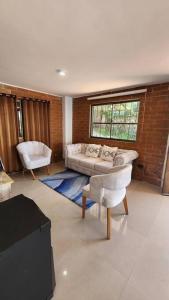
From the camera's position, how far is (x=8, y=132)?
137 inches

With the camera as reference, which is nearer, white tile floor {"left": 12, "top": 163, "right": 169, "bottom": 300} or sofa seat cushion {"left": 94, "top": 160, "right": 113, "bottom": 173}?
white tile floor {"left": 12, "top": 163, "right": 169, "bottom": 300}

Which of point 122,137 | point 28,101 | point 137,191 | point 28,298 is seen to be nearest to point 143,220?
point 137,191

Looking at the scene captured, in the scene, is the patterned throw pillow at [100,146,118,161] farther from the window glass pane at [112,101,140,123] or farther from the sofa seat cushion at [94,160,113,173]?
the window glass pane at [112,101,140,123]

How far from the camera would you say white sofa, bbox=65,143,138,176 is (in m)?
3.08

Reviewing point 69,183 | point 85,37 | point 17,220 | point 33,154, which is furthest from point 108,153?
point 17,220

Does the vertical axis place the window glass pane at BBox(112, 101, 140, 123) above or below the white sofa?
above

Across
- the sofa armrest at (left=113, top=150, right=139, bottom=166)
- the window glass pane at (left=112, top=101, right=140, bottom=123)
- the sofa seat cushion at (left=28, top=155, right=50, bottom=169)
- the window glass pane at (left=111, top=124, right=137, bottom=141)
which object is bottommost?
the sofa seat cushion at (left=28, top=155, right=50, bottom=169)

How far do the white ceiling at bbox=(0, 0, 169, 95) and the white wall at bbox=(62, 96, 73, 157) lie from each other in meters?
2.20

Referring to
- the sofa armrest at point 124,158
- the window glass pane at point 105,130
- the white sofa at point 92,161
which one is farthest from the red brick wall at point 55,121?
the sofa armrest at point 124,158

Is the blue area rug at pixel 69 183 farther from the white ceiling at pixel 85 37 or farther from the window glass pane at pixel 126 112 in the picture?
the white ceiling at pixel 85 37

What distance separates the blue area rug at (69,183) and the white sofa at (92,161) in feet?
0.67

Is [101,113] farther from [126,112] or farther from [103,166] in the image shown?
[103,166]

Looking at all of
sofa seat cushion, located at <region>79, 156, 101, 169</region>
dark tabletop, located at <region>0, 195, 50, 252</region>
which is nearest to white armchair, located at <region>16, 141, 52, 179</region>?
sofa seat cushion, located at <region>79, 156, 101, 169</region>

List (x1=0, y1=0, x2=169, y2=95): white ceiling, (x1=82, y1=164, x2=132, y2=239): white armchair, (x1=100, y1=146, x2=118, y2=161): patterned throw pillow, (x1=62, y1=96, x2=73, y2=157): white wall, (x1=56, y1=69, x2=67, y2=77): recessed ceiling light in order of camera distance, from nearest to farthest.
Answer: (x1=0, y1=0, x2=169, y2=95): white ceiling, (x1=82, y1=164, x2=132, y2=239): white armchair, (x1=56, y1=69, x2=67, y2=77): recessed ceiling light, (x1=100, y1=146, x2=118, y2=161): patterned throw pillow, (x1=62, y1=96, x2=73, y2=157): white wall
